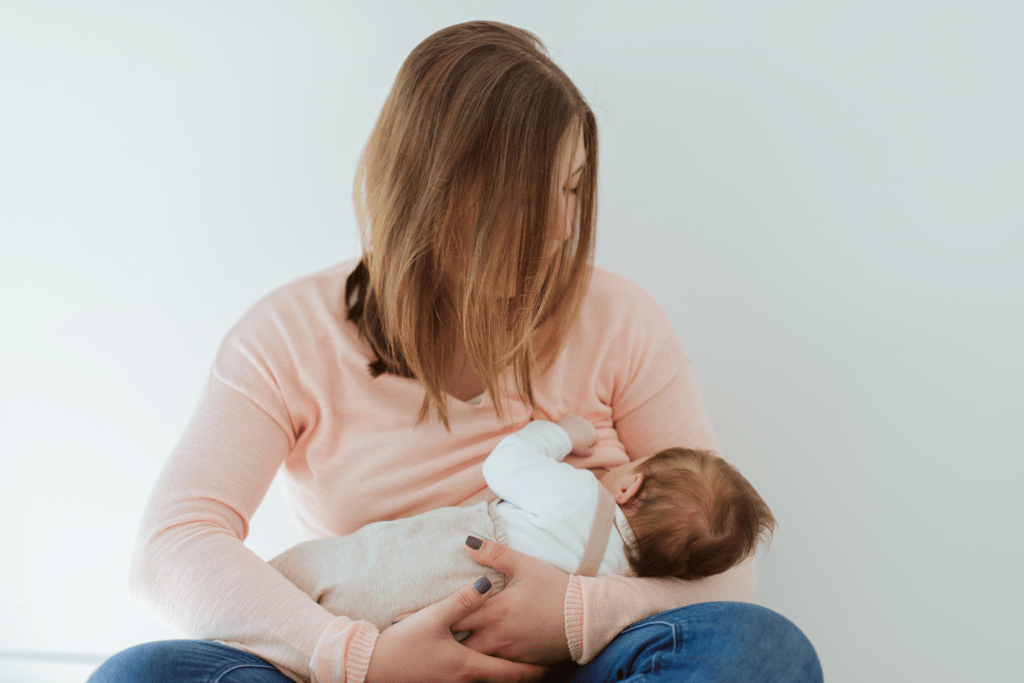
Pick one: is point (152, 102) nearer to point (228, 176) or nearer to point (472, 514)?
point (228, 176)

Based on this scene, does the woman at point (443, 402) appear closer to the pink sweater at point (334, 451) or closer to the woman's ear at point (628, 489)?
the pink sweater at point (334, 451)

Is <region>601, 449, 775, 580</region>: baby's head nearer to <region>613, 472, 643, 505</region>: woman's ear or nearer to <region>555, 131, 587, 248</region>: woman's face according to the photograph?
<region>613, 472, 643, 505</region>: woman's ear

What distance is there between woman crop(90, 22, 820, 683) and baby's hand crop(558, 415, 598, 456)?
0.04 metres

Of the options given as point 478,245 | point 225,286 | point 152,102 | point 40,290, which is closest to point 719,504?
point 478,245

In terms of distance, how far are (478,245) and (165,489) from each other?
1.93 ft

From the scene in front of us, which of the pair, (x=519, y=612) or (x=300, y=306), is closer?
(x=519, y=612)

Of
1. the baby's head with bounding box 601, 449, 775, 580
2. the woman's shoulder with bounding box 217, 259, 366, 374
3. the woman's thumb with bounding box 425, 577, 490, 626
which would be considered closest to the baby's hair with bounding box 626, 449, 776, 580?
the baby's head with bounding box 601, 449, 775, 580

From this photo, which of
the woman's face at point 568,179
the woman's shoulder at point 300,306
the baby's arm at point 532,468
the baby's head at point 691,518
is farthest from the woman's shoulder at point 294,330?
the baby's head at point 691,518

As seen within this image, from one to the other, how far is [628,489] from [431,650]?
1.23 feet

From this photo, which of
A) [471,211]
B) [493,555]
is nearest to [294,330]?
[471,211]

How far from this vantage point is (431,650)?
889 millimetres

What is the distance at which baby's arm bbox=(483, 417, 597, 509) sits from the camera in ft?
3.29

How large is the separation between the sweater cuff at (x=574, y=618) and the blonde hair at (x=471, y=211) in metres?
0.32

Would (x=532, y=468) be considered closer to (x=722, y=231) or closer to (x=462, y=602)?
(x=462, y=602)
